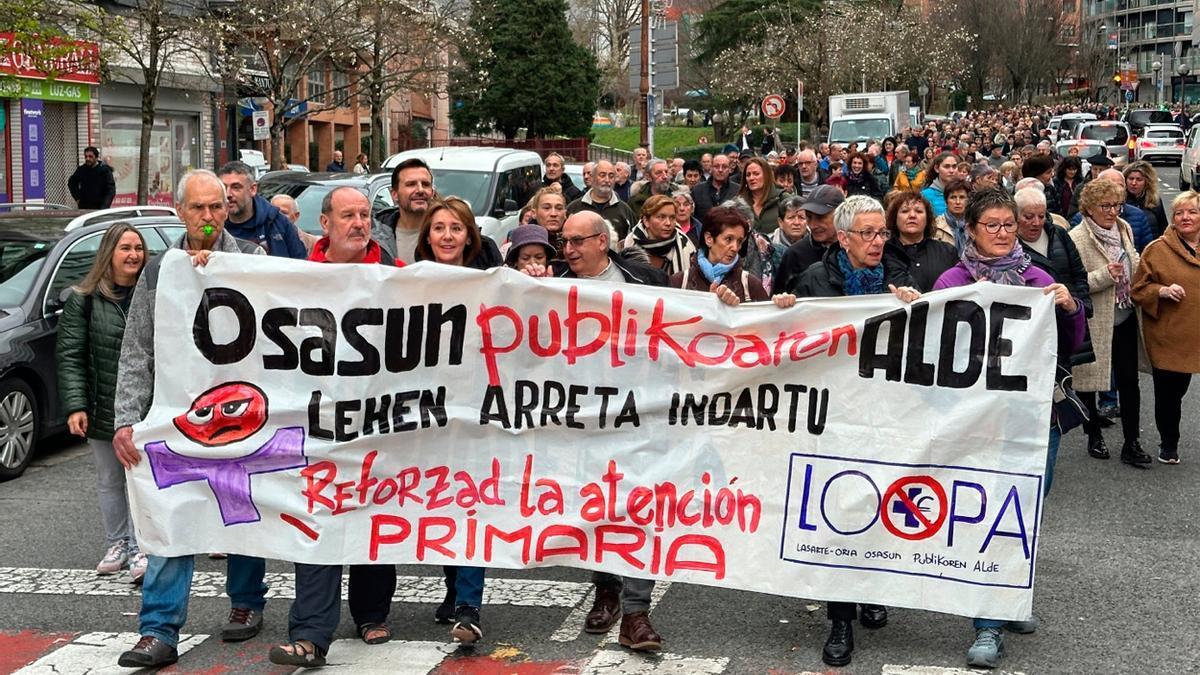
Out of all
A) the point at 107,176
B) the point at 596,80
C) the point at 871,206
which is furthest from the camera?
the point at 596,80

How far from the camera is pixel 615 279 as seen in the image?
614cm

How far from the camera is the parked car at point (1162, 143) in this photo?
4906cm

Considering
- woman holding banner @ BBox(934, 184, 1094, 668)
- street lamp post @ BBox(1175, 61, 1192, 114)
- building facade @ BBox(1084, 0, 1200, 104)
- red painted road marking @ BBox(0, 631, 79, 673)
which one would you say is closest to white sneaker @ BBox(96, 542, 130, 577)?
Result: red painted road marking @ BBox(0, 631, 79, 673)

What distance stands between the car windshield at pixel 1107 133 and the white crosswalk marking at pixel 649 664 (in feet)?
145

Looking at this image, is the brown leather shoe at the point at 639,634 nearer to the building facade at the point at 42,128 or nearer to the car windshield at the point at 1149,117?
the building facade at the point at 42,128

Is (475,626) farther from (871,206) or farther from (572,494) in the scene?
(871,206)

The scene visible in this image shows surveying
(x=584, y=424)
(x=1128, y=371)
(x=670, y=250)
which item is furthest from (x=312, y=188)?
(x=584, y=424)

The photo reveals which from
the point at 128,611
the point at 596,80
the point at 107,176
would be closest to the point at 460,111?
the point at 596,80

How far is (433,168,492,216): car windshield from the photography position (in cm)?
1666

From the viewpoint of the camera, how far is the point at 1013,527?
555 cm

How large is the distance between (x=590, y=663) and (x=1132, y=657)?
83.2 inches

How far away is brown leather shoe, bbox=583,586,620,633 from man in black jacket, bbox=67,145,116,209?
18.8 meters

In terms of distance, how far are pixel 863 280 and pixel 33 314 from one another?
5.92 m

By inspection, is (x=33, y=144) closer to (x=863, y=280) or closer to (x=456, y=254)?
(x=456, y=254)
